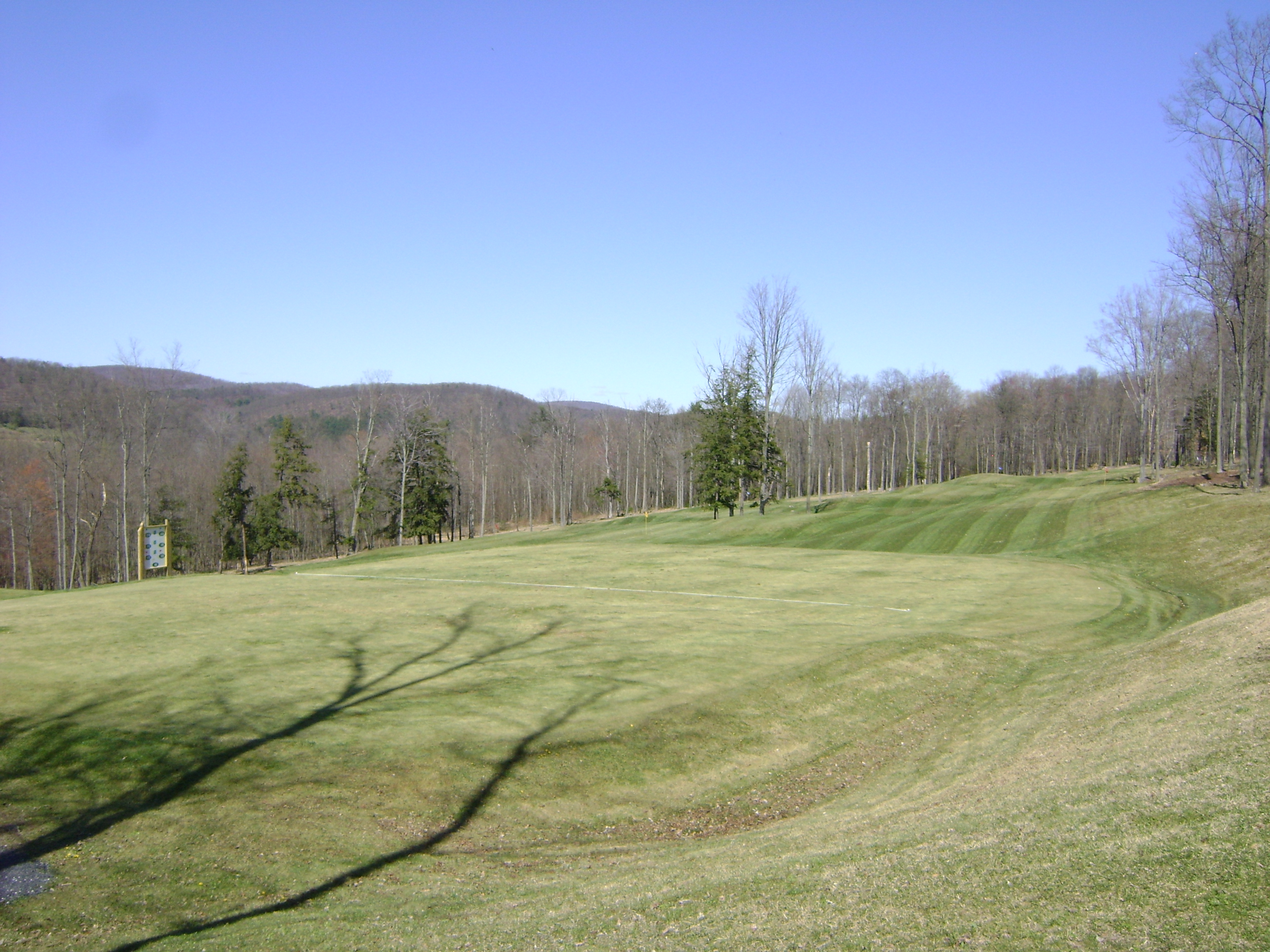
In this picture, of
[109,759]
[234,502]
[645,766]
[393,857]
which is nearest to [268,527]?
[234,502]

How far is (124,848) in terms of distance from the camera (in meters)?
8.17

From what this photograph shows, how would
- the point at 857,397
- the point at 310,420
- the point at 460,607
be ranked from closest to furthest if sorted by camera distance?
1. the point at 460,607
2. the point at 857,397
3. the point at 310,420

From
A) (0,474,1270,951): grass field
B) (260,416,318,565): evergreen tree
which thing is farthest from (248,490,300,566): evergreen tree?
(0,474,1270,951): grass field

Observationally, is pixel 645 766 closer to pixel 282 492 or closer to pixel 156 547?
pixel 156 547

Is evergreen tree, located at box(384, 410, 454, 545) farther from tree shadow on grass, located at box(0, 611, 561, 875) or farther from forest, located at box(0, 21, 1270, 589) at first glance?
tree shadow on grass, located at box(0, 611, 561, 875)

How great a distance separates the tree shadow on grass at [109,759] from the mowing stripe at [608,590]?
11.2 metres

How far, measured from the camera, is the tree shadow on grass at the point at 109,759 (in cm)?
870

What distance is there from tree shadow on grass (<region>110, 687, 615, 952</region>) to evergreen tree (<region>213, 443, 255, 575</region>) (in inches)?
2157

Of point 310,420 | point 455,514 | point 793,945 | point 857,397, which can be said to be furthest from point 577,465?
point 793,945

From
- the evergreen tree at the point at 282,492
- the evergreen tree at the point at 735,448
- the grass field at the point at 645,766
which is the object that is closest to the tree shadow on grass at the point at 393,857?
the grass field at the point at 645,766

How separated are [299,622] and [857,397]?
9930 centimetres

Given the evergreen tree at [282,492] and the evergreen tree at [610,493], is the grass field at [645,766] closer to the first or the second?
the evergreen tree at [282,492]

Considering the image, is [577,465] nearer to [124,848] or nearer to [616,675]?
[616,675]

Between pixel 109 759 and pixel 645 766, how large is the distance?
678 cm
